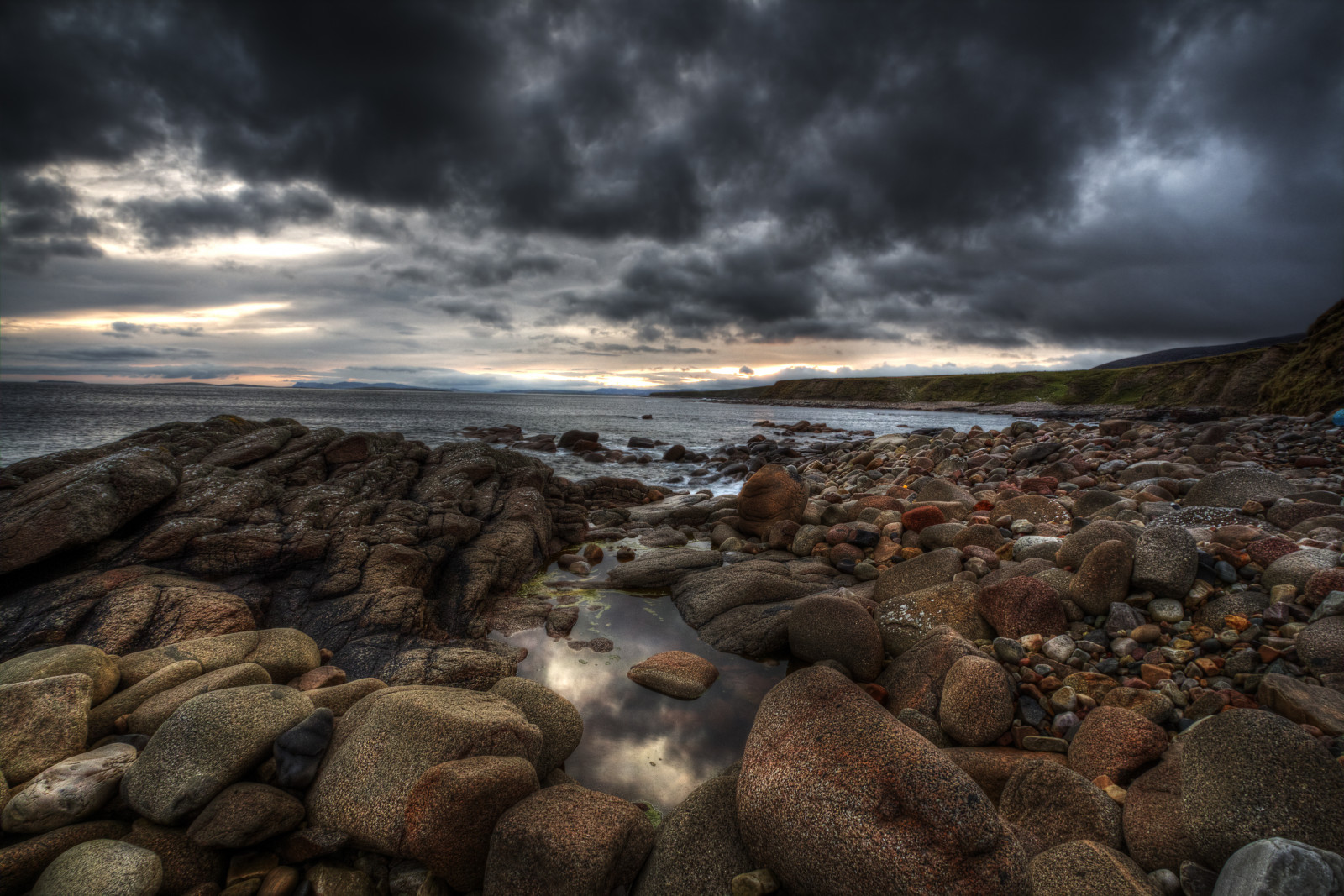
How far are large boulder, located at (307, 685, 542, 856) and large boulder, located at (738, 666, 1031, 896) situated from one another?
78.3 inches

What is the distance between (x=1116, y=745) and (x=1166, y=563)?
2.80m

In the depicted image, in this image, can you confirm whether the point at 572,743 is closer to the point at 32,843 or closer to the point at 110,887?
the point at 110,887

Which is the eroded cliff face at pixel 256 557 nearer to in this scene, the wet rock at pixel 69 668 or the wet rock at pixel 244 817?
the wet rock at pixel 69 668

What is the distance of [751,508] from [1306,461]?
13272 mm

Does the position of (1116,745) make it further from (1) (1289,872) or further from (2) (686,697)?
(2) (686,697)

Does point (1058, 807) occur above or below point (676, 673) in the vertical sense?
above

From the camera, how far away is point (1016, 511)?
9.55 meters

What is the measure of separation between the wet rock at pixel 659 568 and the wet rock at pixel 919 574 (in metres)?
3.45

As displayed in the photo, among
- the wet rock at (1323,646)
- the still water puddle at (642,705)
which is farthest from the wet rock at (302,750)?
the wet rock at (1323,646)

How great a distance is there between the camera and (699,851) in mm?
3543

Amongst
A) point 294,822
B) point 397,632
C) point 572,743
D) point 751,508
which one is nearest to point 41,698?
point 294,822

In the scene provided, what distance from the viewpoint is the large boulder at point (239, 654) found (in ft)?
16.5

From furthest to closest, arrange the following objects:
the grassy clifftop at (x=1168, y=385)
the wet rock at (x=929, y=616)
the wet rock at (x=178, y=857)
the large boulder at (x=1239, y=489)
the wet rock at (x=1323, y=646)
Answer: the grassy clifftop at (x=1168, y=385)
the large boulder at (x=1239, y=489)
the wet rock at (x=929, y=616)
the wet rock at (x=1323, y=646)
the wet rock at (x=178, y=857)

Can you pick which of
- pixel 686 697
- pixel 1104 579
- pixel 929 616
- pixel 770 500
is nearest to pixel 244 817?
pixel 686 697
